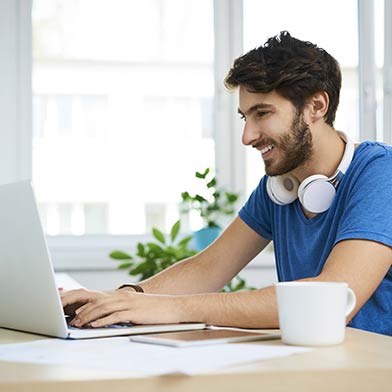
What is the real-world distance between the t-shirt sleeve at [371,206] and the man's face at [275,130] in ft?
0.68

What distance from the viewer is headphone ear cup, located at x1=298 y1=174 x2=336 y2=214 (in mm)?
1700

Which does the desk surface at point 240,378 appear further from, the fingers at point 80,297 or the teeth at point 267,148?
the teeth at point 267,148

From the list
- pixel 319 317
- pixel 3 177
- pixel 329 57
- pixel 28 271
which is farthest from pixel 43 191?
pixel 319 317

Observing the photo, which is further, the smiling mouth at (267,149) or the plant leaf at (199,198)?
the plant leaf at (199,198)

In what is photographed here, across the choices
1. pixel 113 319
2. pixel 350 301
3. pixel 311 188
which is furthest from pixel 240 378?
pixel 311 188

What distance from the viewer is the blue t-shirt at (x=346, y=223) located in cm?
153

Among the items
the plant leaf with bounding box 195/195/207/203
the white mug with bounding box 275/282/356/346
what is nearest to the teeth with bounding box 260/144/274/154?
the white mug with bounding box 275/282/356/346

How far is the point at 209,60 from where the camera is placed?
12.6 ft

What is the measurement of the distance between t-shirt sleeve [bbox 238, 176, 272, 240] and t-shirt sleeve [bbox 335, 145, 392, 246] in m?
0.35

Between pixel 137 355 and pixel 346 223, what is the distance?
0.65 m

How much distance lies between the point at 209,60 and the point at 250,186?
0.61 m

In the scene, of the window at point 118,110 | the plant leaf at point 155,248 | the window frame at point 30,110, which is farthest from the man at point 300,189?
the window at point 118,110

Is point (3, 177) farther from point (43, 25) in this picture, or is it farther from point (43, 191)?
point (43, 25)

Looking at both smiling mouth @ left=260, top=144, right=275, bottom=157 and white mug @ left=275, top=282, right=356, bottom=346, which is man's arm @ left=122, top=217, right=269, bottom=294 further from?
white mug @ left=275, top=282, right=356, bottom=346
